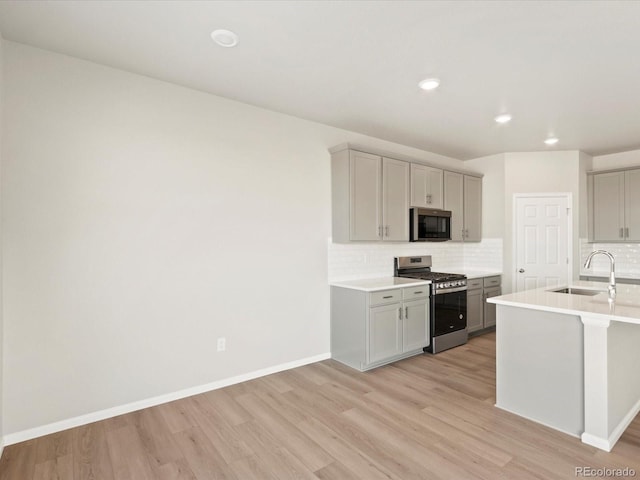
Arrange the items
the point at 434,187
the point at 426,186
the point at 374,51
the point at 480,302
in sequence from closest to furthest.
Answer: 1. the point at 374,51
2. the point at 426,186
3. the point at 434,187
4. the point at 480,302

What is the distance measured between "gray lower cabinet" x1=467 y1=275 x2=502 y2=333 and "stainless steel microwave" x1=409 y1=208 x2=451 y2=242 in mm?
762

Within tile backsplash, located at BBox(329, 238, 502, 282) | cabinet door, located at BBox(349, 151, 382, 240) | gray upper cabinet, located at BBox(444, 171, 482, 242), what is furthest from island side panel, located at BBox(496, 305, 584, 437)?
gray upper cabinet, located at BBox(444, 171, 482, 242)

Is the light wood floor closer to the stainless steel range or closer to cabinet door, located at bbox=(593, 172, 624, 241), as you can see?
the stainless steel range

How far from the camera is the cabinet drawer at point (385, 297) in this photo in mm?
3674

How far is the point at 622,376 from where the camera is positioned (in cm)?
255

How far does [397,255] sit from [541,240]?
7.65 ft

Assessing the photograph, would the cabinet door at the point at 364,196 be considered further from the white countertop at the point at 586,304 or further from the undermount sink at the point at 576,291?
the undermount sink at the point at 576,291

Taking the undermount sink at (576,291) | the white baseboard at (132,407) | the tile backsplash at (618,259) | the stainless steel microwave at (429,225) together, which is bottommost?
the white baseboard at (132,407)

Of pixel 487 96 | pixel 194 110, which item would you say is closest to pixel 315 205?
pixel 194 110

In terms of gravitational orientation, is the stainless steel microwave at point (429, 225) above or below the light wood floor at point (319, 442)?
above

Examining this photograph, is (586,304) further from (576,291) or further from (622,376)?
(576,291)

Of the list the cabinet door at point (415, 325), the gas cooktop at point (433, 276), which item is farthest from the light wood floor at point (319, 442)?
the gas cooktop at point (433, 276)

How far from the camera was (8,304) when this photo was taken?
2400mm

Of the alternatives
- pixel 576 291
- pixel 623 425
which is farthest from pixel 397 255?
pixel 623 425
